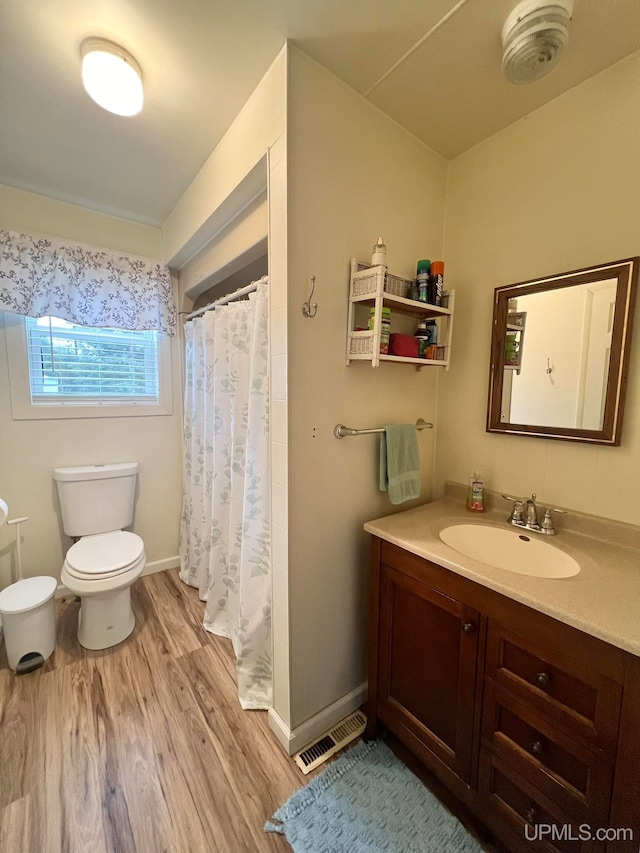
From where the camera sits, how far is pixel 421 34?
1.00 metres

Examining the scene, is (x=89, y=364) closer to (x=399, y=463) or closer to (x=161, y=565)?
(x=161, y=565)

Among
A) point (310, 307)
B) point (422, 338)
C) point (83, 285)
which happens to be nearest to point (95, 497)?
point (83, 285)

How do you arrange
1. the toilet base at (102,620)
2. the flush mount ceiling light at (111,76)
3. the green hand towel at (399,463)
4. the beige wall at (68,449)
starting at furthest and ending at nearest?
the beige wall at (68,449) < the toilet base at (102,620) < the green hand towel at (399,463) < the flush mount ceiling light at (111,76)

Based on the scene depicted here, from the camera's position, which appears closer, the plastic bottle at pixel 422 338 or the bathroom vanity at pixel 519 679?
the bathroom vanity at pixel 519 679

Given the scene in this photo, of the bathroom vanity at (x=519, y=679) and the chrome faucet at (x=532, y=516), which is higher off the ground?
the chrome faucet at (x=532, y=516)

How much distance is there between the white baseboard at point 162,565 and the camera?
7.79ft

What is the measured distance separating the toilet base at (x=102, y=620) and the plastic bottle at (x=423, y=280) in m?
1.99

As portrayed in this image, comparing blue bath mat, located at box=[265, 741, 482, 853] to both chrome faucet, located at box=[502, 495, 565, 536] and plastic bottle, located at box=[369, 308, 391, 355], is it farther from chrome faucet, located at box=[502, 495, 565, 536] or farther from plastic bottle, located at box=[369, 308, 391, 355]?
plastic bottle, located at box=[369, 308, 391, 355]

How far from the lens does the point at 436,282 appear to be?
4.40ft

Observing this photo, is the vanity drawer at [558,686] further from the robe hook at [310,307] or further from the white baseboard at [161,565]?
the white baseboard at [161,565]

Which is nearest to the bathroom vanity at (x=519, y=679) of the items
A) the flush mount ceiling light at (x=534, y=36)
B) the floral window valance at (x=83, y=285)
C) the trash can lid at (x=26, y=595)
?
the flush mount ceiling light at (x=534, y=36)

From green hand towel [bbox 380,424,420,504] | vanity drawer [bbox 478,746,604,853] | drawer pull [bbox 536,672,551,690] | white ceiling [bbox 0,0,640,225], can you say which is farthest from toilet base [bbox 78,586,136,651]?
white ceiling [bbox 0,0,640,225]

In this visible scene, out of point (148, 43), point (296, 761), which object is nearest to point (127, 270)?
point (148, 43)

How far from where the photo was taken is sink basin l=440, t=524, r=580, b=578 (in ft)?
3.68
